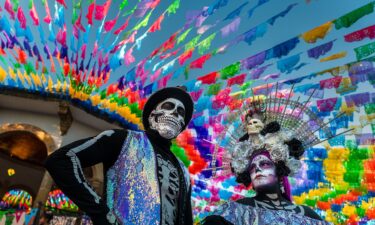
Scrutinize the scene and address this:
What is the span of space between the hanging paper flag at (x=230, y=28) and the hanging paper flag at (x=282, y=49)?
922mm

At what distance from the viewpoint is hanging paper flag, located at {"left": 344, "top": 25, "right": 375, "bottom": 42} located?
5.70 meters

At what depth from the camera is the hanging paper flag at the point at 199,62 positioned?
7.30m

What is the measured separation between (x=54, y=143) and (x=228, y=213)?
26.0 feet

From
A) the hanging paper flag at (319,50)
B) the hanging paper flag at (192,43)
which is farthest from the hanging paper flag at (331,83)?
the hanging paper flag at (192,43)

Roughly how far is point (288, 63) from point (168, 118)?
15.5 ft

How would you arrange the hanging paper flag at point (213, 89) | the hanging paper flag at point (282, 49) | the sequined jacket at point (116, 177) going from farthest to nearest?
the hanging paper flag at point (213, 89), the hanging paper flag at point (282, 49), the sequined jacket at point (116, 177)

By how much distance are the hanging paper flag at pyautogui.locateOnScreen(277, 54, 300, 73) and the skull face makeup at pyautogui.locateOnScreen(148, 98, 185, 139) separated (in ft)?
14.4

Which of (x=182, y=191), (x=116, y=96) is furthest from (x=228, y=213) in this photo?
(x=116, y=96)

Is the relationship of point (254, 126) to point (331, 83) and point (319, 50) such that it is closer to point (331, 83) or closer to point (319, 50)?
point (319, 50)

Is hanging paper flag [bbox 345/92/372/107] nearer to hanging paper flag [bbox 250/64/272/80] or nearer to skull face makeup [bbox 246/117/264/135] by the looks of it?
hanging paper flag [bbox 250/64/272/80]

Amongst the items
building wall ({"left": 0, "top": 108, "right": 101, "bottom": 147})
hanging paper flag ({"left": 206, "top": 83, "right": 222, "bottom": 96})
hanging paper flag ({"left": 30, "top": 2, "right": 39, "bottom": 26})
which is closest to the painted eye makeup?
hanging paper flag ({"left": 206, "top": 83, "right": 222, "bottom": 96})

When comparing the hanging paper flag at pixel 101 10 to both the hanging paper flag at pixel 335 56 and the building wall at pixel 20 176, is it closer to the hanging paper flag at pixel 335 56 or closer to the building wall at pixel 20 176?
the hanging paper flag at pixel 335 56

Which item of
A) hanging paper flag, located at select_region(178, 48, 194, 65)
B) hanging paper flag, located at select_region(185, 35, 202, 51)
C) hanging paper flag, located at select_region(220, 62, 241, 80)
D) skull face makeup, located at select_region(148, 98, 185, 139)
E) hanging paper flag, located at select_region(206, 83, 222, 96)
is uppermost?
hanging paper flag, located at select_region(185, 35, 202, 51)

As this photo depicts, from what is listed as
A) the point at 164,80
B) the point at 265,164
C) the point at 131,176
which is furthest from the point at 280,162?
the point at 164,80
